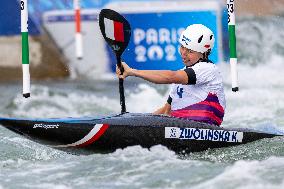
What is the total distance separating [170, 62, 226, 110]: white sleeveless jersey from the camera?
7.12 metres

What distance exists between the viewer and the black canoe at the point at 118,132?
22.7 feet

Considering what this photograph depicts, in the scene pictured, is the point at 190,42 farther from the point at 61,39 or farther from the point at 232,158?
the point at 61,39

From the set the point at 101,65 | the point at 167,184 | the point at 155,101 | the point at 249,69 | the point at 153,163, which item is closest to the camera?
the point at 167,184

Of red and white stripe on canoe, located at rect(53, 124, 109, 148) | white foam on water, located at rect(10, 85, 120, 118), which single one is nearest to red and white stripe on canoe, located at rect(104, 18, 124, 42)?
red and white stripe on canoe, located at rect(53, 124, 109, 148)

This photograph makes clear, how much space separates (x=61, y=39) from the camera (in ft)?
44.3

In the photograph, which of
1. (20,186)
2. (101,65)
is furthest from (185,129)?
(101,65)

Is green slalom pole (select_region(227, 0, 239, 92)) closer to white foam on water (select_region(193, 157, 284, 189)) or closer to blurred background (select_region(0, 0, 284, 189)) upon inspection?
blurred background (select_region(0, 0, 284, 189))

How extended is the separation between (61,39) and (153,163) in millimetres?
7120

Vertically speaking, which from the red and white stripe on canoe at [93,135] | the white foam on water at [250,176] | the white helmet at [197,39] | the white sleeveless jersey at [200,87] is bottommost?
the white foam on water at [250,176]

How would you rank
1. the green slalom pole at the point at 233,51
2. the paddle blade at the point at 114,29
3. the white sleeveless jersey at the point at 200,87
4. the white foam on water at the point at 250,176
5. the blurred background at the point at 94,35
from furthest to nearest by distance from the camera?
the blurred background at the point at 94,35, the green slalom pole at the point at 233,51, the paddle blade at the point at 114,29, the white sleeveless jersey at the point at 200,87, the white foam on water at the point at 250,176

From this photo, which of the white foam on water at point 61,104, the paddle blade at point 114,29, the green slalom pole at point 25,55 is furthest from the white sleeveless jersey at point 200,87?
the white foam on water at point 61,104

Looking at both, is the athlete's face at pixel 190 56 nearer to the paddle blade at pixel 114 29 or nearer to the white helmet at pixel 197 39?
the white helmet at pixel 197 39

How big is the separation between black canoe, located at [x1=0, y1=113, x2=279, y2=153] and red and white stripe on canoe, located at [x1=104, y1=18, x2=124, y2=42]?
2.52 feet

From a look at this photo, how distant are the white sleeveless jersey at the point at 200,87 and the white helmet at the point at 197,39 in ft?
0.45
